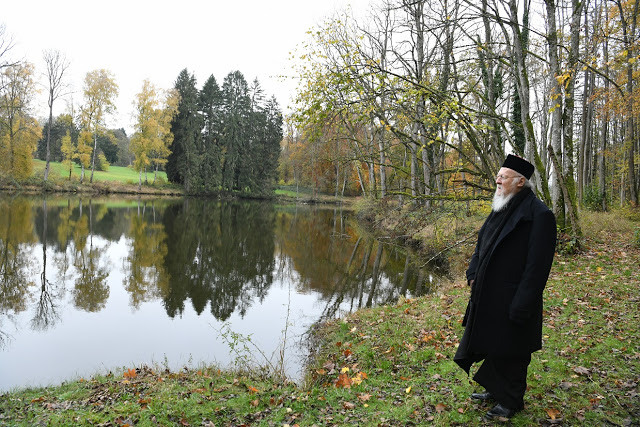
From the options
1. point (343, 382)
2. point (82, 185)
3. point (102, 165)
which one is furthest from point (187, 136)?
point (343, 382)

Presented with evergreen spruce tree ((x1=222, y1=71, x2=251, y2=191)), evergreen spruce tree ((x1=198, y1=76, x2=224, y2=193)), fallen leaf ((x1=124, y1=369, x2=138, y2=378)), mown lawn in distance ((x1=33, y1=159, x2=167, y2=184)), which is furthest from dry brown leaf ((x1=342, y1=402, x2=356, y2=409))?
evergreen spruce tree ((x1=222, y1=71, x2=251, y2=191))

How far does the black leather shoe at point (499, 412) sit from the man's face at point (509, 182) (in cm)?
189

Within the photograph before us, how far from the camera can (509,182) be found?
3471 millimetres

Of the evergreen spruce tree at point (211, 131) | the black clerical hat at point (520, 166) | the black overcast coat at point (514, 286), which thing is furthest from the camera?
the evergreen spruce tree at point (211, 131)

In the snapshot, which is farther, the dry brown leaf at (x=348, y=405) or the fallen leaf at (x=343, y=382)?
the fallen leaf at (x=343, y=382)

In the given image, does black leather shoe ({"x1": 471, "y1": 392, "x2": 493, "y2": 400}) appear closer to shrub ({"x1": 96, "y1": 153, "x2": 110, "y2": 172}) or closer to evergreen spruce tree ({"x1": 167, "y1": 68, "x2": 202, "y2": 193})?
evergreen spruce tree ({"x1": 167, "y1": 68, "x2": 202, "y2": 193})

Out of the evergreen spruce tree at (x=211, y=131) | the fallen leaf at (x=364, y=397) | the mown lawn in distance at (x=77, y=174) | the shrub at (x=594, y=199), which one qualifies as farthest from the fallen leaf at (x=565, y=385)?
the evergreen spruce tree at (x=211, y=131)

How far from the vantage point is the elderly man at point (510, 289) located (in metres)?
3.14

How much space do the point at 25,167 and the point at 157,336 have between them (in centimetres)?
3959

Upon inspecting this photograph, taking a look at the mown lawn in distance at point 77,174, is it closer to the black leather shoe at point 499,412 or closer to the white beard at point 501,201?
the white beard at point 501,201

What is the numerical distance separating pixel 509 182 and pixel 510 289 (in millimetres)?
927

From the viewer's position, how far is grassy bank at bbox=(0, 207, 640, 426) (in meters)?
3.83

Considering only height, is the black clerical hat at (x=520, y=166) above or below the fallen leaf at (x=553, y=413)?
above

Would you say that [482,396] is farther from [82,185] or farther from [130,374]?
[82,185]
